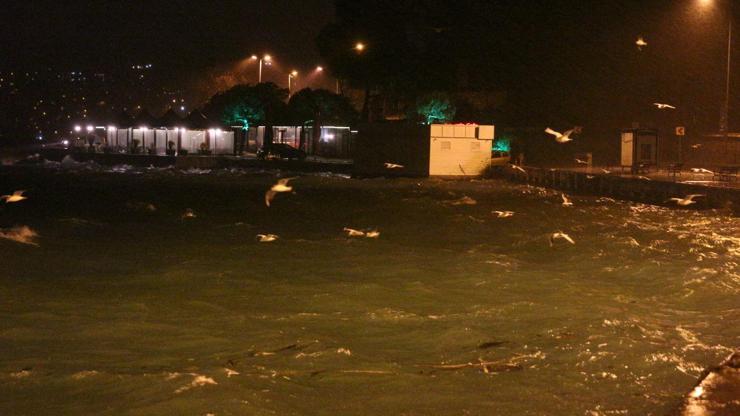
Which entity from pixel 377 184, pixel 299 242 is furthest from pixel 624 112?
pixel 299 242

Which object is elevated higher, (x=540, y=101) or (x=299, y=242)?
(x=540, y=101)

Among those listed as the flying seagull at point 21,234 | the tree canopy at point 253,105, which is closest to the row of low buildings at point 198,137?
the tree canopy at point 253,105

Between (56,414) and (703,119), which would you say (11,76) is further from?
(56,414)

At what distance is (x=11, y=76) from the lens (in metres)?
144

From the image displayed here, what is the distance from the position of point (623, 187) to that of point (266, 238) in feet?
61.0

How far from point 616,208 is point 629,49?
87.1 feet

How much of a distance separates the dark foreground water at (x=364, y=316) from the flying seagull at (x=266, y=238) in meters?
0.34

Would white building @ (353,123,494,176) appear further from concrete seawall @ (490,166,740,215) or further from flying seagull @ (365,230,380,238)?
flying seagull @ (365,230,380,238)

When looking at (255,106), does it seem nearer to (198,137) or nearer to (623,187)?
(198,137)

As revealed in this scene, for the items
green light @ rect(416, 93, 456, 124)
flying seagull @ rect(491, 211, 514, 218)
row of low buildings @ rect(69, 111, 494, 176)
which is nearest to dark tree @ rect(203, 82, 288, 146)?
row of low buildings @ rect(69, 111, 494, 176)

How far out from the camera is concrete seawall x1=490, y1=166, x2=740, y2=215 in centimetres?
2975

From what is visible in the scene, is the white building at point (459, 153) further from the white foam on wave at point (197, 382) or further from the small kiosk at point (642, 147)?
the white foam on wave at point (197, 382)

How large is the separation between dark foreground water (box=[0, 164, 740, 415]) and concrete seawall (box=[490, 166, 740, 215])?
235cm

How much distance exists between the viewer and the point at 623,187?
36500mm
